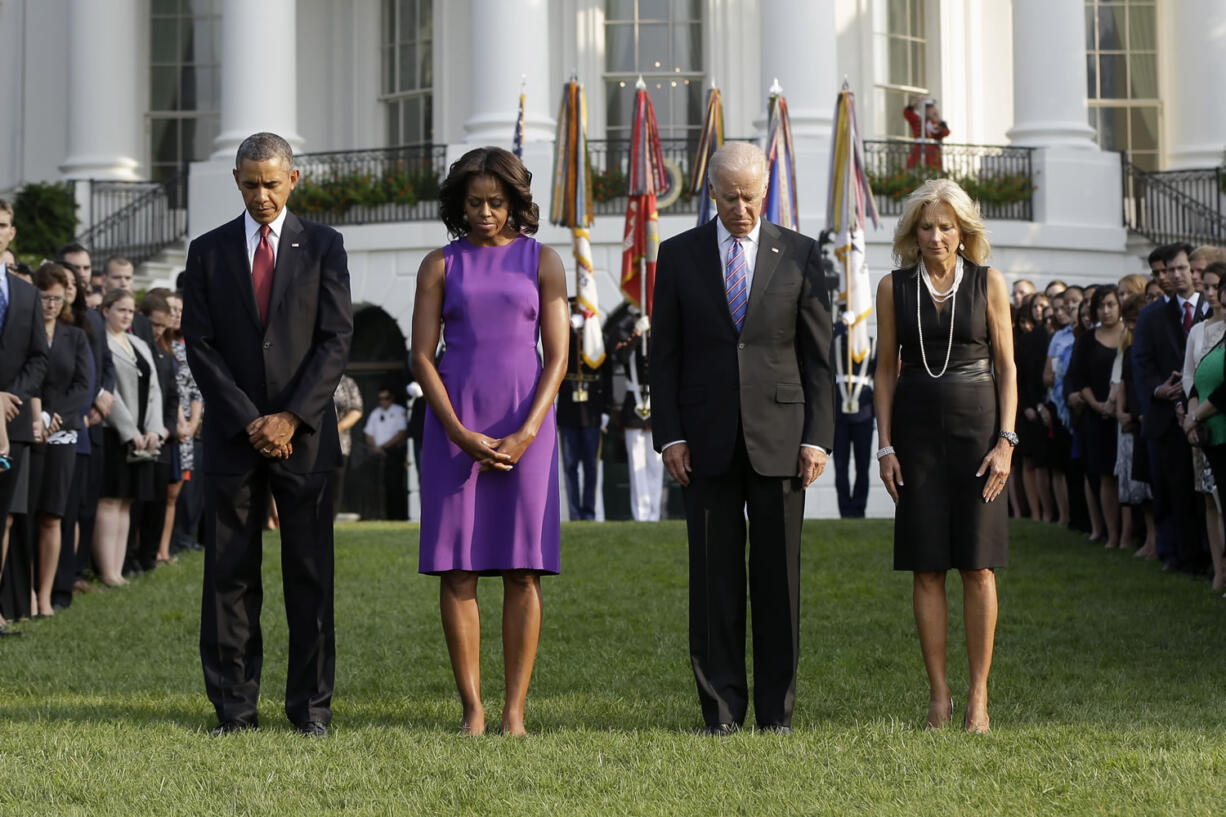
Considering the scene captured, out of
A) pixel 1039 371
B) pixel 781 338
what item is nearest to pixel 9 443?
pixel 781 338

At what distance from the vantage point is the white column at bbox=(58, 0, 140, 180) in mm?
29594

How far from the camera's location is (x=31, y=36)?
32156mm

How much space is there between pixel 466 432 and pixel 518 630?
784 mm

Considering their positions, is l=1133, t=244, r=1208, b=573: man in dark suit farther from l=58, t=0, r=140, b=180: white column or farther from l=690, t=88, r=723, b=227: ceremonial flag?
l=58, t=0, r=140, b=180: white column

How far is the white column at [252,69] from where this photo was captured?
90.9 ft

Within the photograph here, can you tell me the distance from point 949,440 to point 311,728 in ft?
8.67

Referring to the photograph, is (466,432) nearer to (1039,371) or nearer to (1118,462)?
(1118,462)

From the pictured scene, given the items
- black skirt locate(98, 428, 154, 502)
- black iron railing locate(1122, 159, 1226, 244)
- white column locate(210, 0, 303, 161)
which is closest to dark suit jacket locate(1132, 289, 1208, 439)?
black skirt locate(98, 428, 154, 502)

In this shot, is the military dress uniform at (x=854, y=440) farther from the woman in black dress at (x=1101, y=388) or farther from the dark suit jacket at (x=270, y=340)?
the dark suit jacket at (x=270, y=340)

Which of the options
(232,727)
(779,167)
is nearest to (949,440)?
(232,727)

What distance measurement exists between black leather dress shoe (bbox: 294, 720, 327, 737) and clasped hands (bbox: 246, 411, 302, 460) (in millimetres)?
1014

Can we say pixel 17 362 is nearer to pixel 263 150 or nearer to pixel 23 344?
pixel 23 344

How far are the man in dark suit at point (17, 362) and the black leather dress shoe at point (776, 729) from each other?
4.55 metres

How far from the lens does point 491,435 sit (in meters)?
7.25
